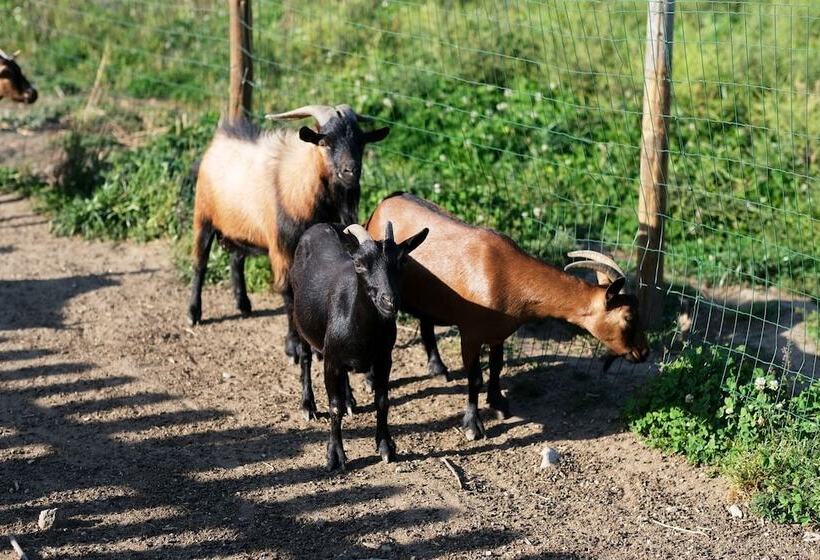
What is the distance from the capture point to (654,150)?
679 centimetres

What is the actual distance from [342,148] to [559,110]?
3.58 m

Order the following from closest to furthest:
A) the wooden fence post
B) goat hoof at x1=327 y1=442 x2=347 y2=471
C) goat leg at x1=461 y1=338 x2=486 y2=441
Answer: goat hoof at x1=327 y1=442 x2=347 y2=471 → goat leg at x1=461 y1=338 x2=486 y2=441 → the wooden fence post

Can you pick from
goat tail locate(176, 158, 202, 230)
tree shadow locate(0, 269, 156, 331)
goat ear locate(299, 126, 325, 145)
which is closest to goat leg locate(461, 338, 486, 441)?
goat ear locate(299, 126, 325, 145)

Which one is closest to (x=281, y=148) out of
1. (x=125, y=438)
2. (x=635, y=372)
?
(x=125, y=438)

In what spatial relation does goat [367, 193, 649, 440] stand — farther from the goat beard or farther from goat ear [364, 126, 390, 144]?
goat ear [364, 126, 390, 144]

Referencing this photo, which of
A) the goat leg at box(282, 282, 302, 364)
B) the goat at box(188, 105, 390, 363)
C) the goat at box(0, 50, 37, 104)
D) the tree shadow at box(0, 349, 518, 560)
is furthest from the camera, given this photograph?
the goat at box(0, 50, 37, 104)

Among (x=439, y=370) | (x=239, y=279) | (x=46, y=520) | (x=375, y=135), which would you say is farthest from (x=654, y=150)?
(x=46, y=520)

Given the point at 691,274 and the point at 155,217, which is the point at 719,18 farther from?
the point at 155,217

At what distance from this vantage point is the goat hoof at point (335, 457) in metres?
6.13

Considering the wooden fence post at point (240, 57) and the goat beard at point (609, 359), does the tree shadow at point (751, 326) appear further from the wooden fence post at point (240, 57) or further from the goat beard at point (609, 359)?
the wooden fence post at point (240, 57)

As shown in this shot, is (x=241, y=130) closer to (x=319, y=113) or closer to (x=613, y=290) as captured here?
(x=319, y=113)

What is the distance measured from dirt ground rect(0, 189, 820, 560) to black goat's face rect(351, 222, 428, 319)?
103 cm

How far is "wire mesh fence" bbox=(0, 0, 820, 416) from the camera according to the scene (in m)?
7.62

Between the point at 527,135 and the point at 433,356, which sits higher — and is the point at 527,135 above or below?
above
